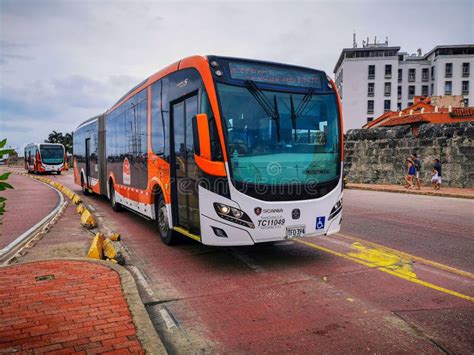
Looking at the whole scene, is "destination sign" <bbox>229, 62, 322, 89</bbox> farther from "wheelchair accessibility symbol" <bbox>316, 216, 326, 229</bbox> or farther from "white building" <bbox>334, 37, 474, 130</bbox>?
"white building" <bbox>334, 37, 474, 130</bbox>

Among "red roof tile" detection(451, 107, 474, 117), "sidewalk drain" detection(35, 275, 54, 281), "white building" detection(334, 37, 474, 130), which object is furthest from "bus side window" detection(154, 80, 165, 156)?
"white building" detection(334, 37, 474, 130)

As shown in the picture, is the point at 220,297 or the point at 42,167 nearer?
the point at 220,297

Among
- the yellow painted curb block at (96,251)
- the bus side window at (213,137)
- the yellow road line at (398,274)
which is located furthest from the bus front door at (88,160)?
the bus side window at (213,137)

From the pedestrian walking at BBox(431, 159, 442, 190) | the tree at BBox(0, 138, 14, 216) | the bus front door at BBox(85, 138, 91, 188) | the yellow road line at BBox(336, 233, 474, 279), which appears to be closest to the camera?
the tree at BBox(0, 138, 14, 216)

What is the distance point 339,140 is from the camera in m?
6.72

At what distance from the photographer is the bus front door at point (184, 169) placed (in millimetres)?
6332

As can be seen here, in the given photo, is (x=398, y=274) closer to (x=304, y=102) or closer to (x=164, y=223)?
(x=304, y=102)

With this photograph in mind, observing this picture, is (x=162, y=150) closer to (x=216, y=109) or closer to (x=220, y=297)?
(x=216, y=109)

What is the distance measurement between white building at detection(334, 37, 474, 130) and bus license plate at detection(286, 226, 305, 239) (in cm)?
7717

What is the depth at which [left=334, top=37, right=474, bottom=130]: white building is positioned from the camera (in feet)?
254

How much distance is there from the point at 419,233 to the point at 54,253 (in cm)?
766

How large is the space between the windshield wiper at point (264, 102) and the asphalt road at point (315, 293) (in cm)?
225

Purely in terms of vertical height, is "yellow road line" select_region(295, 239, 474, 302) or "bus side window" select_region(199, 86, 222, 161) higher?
"bus side window" select_region(199, 86, 222, 161)

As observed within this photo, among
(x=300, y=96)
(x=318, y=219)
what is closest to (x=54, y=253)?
(x=318, y=219)
